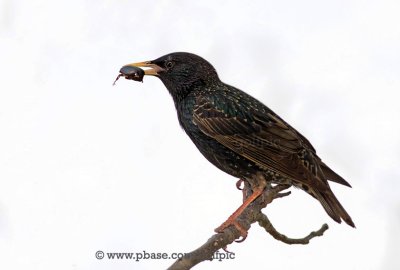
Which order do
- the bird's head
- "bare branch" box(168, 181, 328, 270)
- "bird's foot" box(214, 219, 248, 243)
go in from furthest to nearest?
the bird's head
"bird's foot" box(214, 219, 248, 243)
"bare branch" box(168, 181, 328, 270)

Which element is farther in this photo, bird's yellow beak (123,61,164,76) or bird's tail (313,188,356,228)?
bird's yellow beak (123,61,164,76)

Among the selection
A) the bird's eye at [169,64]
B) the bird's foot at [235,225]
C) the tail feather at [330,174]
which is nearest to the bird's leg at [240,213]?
the bird's foot at [235,225]

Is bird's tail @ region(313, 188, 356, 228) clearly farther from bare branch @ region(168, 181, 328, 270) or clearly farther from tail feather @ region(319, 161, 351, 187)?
tail feather @ region(319, 161, 351, 187)

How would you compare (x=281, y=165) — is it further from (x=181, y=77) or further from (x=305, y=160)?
(x=181, y=77)

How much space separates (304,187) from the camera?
7957 millimetres

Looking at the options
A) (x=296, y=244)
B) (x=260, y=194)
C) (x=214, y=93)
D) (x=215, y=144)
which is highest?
(x=214, y=93)

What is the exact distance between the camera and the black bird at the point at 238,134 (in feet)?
25.1

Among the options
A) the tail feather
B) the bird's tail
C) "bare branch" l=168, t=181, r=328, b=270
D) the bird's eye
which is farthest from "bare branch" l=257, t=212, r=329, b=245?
the bird's eye

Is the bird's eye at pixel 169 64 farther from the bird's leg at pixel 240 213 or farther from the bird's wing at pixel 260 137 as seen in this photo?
the bird's leg at pixel 240 213

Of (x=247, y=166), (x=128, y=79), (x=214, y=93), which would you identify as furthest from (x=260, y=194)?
(x=128, y=79)

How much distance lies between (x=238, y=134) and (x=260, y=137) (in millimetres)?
226

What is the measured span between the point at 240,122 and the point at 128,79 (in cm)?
126

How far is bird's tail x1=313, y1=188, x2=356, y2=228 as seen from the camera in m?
7.62

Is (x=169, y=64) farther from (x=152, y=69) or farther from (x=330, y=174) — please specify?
(x=330, y=174)
